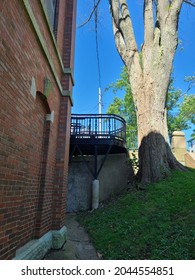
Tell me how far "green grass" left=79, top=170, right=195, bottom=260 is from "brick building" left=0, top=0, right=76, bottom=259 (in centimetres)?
130

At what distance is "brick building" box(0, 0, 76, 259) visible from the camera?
2701 millimetres

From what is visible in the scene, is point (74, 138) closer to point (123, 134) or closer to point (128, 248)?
point (123, 134)

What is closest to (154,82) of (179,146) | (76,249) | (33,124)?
(179,146)

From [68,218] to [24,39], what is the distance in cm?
681

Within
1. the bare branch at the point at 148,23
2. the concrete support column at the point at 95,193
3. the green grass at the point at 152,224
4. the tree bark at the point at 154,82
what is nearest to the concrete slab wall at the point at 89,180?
the concrete support column at the point at 95,193

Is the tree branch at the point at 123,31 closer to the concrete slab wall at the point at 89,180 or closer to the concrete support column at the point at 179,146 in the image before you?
the concrete support column at the point at 179,146

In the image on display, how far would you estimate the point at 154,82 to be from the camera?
26.9ft

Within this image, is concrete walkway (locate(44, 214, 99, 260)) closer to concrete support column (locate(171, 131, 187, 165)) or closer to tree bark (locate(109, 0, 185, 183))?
tree bark (locate(109, 0, 185, 183))

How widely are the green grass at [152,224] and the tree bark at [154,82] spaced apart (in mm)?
784

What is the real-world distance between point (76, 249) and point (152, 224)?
1.81 m

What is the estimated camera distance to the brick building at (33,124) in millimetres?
2701

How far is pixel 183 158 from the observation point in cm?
1043

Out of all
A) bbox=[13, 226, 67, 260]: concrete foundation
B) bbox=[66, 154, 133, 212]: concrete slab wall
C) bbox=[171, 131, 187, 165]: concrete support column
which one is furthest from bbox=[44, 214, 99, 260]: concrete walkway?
bbox=[171, 131, 187, 165]: concrete support column

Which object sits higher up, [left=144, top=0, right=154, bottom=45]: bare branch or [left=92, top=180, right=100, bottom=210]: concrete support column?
[left=144, top=0, right=154, bottom=45]: bare branch
